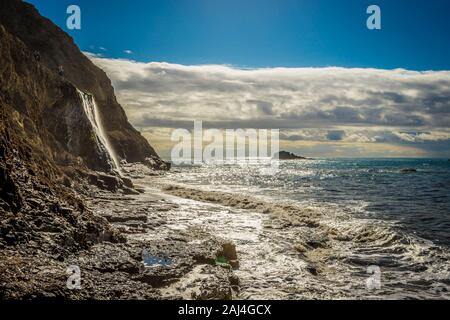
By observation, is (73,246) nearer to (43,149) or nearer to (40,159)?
(40,159)

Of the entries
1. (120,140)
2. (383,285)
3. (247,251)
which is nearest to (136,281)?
(247,251)

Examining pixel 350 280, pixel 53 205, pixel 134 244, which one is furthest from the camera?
pixel 350 280

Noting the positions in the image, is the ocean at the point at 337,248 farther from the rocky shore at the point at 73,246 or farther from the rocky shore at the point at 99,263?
the rocky shore at the point at 73,246

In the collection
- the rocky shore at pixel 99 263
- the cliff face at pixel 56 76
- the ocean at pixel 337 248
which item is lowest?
the ocean at pixel 337 248

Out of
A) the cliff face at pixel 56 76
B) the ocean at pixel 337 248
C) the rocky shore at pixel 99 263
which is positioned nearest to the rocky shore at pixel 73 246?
the rocky shore at pixel 99 263

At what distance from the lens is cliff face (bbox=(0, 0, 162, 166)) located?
26330 millimetres

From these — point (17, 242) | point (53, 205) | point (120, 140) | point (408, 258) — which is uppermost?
point (120, 140)

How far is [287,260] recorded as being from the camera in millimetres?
14133

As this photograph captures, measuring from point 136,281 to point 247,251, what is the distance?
6.98m

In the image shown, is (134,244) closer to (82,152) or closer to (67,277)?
(67,277)

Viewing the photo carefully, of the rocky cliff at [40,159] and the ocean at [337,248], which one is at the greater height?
the rocky cliff at [40,159]

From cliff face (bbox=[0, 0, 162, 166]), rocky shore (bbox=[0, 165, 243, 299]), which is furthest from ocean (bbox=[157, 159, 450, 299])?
cliff face (bbox=[0, 0, 162, 166])

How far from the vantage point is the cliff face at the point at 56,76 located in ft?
86.4

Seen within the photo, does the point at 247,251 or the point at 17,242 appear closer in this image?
the point at 17,242
